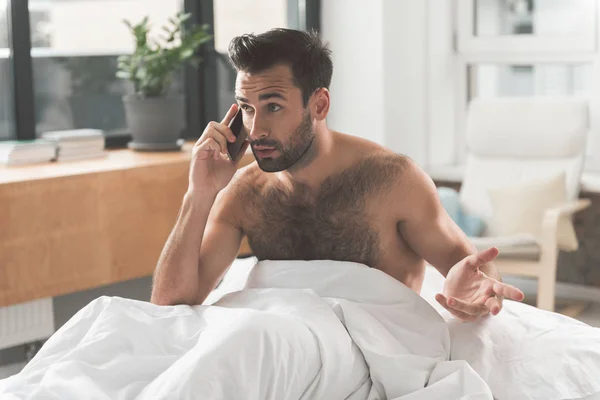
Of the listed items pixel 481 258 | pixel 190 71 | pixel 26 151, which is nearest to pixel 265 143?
pixel 481 258

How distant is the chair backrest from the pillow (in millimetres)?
86

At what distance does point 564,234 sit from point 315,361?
2.65m

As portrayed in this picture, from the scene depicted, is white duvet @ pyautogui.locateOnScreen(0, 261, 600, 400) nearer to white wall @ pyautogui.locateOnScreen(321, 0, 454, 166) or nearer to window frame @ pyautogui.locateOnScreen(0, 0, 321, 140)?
window frame @ pyautogui.locateOnScreen(0, 0, 321, 140)

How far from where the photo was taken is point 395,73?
5.01 meters

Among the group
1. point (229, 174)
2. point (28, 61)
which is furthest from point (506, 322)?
point (28, 61)

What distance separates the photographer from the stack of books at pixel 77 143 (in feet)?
13.2

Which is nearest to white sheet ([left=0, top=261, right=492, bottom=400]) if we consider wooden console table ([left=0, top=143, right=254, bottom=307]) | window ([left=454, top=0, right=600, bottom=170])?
wooden console table ([left=0, top=143, right=254, bottom=307])

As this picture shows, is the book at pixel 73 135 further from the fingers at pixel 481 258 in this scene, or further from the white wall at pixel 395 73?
the fingers at pixel 481 258

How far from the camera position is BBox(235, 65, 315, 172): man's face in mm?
2195

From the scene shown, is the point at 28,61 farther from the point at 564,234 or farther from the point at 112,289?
the point at 564,234

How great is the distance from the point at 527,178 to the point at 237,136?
2383 millimetres

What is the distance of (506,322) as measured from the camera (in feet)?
6.98

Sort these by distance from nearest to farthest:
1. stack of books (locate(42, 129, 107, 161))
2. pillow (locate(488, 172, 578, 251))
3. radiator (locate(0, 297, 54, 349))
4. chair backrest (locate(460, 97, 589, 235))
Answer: radiator (locate(0, 297, 54, 349)) → stack of books (locate(42, 129, 107, 161)) → pillow (locate(488, 172, 578, 251)) → chair backrest (locate(460, 97, 589, 235))

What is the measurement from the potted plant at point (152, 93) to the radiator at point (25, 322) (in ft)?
3.12
